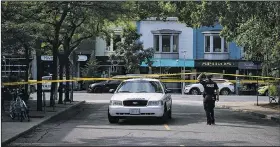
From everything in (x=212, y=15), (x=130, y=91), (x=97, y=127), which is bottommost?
(x=97, y=127)

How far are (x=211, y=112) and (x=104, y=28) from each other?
18.7 meters

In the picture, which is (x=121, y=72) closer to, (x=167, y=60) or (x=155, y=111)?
(x=167, y=60)

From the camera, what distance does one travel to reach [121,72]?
50000 millimetres

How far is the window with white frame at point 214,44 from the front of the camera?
49.8 m

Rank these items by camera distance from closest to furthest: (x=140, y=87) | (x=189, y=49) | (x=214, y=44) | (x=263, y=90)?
(x=140, y=87)
(x=263, y=90)
(x=189, y=49)
(x=214, y=44)

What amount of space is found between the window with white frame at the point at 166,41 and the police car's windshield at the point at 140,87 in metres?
33.2

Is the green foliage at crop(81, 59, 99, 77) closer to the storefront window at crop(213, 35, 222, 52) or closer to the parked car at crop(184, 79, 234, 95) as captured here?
the parked car at crop(184, 79, 234, 95)

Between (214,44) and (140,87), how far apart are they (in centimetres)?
3428

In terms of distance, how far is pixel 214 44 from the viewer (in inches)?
1972

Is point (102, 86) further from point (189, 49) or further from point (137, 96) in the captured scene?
point (137, 96)

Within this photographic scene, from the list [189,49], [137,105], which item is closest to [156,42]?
[189,49]

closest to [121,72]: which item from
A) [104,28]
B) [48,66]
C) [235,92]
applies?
[48,66]

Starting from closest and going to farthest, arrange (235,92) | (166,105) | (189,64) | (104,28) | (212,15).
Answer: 1. (166,105)
2. (212,15)
3. (104,28)
4. (235,92)
5. (189,64)

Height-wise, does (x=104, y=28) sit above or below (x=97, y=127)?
above
